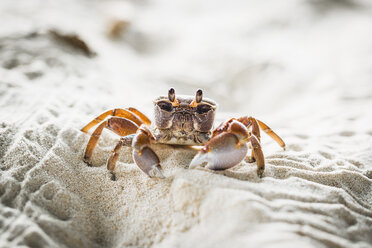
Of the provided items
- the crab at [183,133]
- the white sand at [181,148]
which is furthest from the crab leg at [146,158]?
the white sand at [181,148]

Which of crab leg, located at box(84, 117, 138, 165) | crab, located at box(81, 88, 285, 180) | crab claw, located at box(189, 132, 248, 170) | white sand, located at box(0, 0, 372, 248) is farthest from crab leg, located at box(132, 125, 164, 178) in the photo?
crab leg, located at box(84, 117, 138, 165)

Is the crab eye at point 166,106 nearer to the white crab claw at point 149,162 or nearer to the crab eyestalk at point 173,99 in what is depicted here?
the crab eyestalk at point 173,99

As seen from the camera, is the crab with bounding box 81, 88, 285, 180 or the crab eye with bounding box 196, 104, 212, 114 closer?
the crab with bounding box 81, 88, 285, 180

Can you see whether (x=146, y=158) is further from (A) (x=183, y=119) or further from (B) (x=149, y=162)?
(A) (x=183, y=119)

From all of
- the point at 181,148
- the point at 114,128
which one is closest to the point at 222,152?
the point at 181,148

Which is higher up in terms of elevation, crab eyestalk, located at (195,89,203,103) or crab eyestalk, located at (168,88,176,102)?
crab eyestalk, located at (195,89,203,103)

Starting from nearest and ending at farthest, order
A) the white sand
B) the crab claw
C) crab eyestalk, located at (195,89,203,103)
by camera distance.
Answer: the white sand
the crab claw
crab eyestalk, located at (195,89,203,103)

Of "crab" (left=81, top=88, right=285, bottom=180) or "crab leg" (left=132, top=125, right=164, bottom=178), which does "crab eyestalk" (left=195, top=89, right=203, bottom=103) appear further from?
"crab leg" (left=132, top=125, right=164, bottom=178)
